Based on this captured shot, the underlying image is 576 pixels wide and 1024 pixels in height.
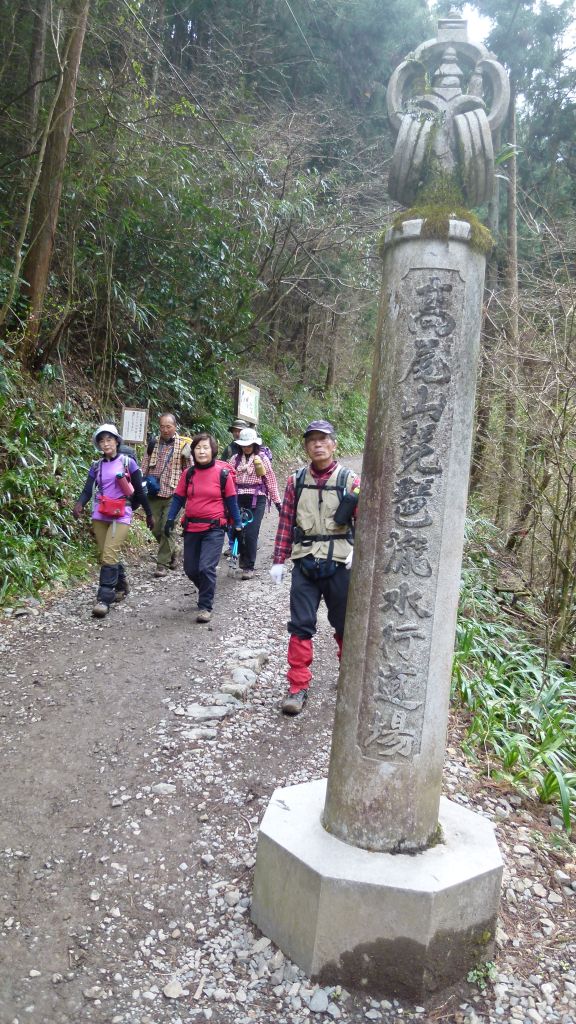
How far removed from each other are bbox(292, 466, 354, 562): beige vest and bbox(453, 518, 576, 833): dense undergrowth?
1.73 m

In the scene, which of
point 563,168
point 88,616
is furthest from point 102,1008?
point 563,168

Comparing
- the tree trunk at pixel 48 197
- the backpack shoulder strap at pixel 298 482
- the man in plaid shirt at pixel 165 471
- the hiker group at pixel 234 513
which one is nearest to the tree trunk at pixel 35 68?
the tree trunk at pixel 48 197

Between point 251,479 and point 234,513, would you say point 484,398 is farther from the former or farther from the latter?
point 234,513

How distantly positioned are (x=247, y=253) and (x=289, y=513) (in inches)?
406

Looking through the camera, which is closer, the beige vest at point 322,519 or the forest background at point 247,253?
the beige vest at point 322,519

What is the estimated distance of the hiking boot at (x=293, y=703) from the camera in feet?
15.0

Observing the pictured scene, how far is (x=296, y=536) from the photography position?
4.45 m

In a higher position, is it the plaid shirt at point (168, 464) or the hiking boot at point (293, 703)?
the plaid shirt at point (168, 464)

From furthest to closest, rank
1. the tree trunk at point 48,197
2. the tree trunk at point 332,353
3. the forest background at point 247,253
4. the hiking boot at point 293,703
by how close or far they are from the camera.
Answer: the tree trunk at point 332,353
the tree trunk at point 48,197
the forest background at point 247,253
the hiking boot at point 293,703

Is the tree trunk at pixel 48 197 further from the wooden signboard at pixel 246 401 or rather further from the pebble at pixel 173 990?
the pebble at pixel 173 990

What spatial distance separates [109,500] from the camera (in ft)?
20.8

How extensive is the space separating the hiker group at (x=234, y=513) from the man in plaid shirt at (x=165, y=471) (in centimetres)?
1

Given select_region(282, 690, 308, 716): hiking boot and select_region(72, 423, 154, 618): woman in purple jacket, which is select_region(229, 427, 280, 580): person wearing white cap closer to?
select_region(72, 423, 154, 618): woman in purple jacket

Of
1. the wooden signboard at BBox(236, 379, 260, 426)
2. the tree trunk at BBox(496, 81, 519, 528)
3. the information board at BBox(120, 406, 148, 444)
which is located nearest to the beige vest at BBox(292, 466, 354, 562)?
the tree trunk at BBox(496, 81, 519, 528)
